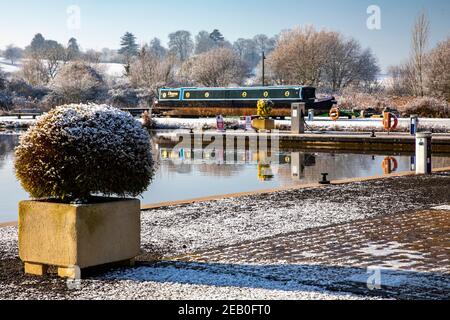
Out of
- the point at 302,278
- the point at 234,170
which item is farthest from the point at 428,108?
the point at 302,278

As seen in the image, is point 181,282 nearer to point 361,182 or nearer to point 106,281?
point 106,281

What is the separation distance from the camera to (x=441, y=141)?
95.5 ft

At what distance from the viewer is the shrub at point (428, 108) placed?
46.7 meters

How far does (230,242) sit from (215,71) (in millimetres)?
89014

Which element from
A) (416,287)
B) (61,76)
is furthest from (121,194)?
(61,76)

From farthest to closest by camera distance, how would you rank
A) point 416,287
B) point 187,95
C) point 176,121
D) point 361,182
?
point 187,95
point 176,121
point 361,182
point 416,287

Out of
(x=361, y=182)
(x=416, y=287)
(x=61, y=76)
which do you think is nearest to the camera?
(x=416, y=287)

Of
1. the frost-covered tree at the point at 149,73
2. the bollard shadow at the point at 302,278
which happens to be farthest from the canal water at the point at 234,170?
the frost-covered tree at the point at 149,73

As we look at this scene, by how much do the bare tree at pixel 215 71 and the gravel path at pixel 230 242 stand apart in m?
80.8

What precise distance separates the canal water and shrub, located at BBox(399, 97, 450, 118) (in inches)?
763

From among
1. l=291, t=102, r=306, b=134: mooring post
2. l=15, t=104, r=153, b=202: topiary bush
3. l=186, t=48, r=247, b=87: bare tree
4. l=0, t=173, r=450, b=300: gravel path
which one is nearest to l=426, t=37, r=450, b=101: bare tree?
l=291, t=102, r=306, b=134: mooring post

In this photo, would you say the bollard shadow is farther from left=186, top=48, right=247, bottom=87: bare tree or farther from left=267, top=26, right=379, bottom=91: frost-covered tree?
left=186, top=48, right=247, bottom=87: bare tree
